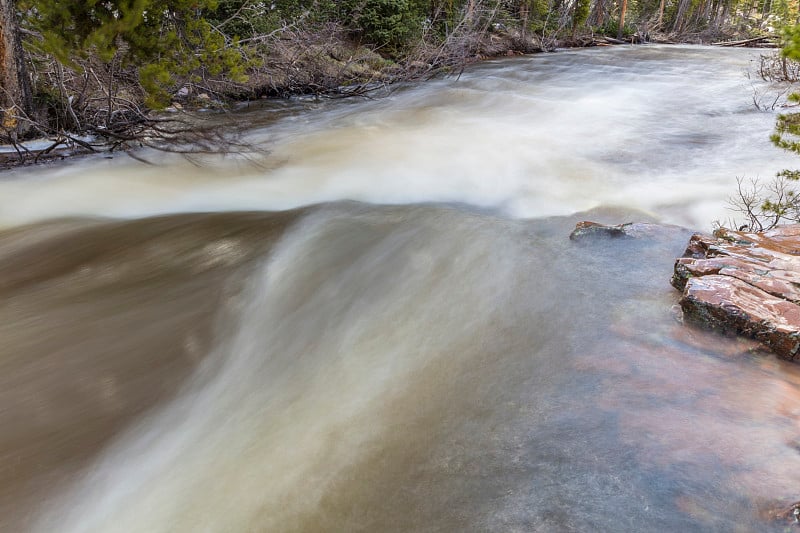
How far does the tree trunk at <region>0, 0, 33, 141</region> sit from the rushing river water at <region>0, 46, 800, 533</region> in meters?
1.02

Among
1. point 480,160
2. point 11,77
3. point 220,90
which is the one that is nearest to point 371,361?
point 480,160

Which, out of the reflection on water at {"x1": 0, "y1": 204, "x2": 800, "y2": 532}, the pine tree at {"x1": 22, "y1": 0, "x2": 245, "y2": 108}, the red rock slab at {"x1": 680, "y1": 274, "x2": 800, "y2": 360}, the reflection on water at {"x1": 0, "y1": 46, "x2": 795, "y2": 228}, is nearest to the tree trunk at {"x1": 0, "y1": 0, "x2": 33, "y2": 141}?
the pine tree at {"x1": 22, "y1": 0, "x2": 245, "y2": 108}

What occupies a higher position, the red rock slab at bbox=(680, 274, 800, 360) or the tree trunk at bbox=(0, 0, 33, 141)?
the tree trunk at bbox=(0, 0, 33, 141)

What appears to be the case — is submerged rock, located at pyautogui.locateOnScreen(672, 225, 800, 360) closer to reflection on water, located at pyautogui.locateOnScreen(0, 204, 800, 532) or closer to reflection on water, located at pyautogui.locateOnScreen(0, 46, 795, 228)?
reflection on water, located at pyautogui.locateOnScreen(0, 204, 800, 532)

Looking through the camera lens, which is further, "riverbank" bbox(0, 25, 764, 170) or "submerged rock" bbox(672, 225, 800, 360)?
"riverbank" bbox(0, 25, 764, 170)

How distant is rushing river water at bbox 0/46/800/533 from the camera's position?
8.07 ft

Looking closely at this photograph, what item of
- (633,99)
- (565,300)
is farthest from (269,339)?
(633,99)

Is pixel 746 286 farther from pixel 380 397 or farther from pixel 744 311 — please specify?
pixel 380 397

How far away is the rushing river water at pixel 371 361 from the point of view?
8.07 feet

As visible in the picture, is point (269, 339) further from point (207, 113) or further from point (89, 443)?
point (207, 113)

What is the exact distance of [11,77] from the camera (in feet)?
23.2

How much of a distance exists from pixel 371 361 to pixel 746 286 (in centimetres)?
281

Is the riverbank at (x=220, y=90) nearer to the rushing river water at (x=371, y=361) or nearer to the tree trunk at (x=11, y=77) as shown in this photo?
the tree trunk at (x=11, y=77)

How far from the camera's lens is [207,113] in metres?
10.8
